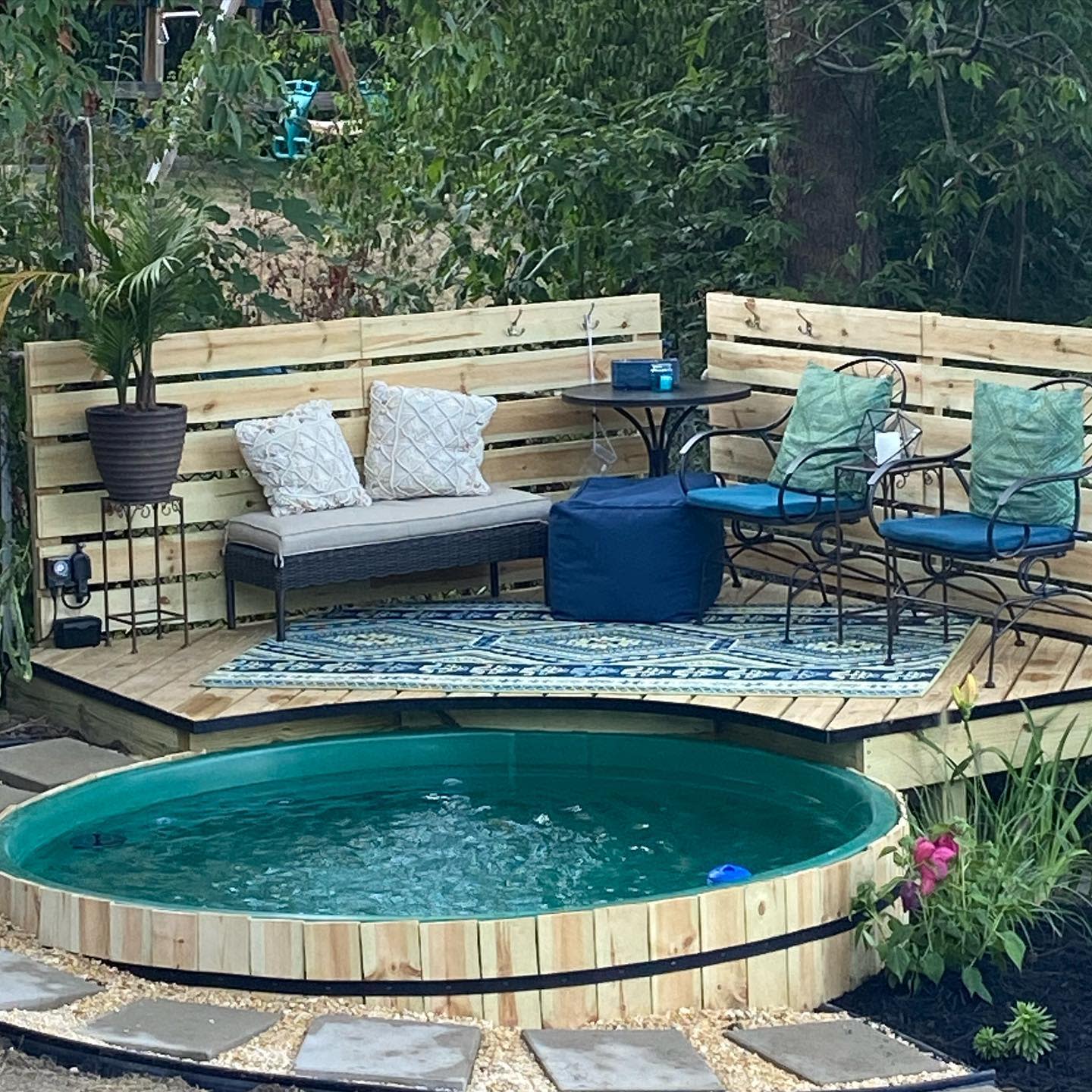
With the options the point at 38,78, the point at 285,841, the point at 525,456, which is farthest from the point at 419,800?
the point at 38,78

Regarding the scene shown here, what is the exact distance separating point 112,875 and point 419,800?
1073mm

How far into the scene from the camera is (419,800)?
6.38m

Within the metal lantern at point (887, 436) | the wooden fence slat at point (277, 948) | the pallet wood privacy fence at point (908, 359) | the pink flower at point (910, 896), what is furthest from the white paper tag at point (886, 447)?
the wooden fence slat at point (277, 948)

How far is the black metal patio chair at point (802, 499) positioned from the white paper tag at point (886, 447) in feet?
0.24

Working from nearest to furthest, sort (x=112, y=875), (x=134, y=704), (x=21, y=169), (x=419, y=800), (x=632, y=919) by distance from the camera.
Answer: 1. (x=632, y=919)
2. (x=112, y=875)
3. (x=419, y=800)
4. (x=134, y=704)
5. (x=21, y=169)

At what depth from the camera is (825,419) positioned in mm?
7555

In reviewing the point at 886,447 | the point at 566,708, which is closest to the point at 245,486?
the point at 566,708

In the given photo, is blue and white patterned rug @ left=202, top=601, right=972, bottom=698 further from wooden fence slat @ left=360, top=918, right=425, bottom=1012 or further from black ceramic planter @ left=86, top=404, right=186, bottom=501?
wooden fence slat @ left=360, top=918, right=425, bottom=1012

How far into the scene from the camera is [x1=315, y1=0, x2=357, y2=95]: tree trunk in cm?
1106

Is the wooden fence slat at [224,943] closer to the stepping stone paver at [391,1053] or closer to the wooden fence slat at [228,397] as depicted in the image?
the stepping stone paver at [391,1053]

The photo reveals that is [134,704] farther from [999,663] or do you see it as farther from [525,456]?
[999,663]

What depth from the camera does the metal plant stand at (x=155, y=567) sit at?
7500 millimetres

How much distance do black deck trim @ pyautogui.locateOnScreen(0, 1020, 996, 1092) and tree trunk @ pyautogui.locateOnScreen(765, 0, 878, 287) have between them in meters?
6.08

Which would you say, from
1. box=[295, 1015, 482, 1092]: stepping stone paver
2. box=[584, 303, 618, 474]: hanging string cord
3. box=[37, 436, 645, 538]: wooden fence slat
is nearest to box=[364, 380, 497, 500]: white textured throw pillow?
box=[37, 436, 645, 538]: wooden fence slat
